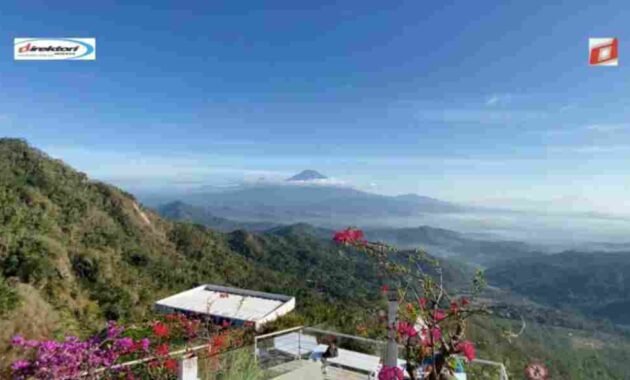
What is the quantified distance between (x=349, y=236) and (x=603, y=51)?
580 centimetres

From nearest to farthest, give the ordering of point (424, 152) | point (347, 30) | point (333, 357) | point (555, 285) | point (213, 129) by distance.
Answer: point (333, 357)
point (347, 30)
point (424, 152)
point (213, 129)
point (555, 285)

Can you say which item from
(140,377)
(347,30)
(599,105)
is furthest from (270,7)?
(140,377)

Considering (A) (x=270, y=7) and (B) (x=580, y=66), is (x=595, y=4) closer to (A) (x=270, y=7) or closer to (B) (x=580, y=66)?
(B) (x=580, y=66)

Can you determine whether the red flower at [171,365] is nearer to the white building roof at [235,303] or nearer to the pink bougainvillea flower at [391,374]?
the pink bougainvillea flower at [391,374]

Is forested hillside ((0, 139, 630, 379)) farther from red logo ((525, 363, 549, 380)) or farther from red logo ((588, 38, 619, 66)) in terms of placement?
red logo ((588, 38, 619, 66))

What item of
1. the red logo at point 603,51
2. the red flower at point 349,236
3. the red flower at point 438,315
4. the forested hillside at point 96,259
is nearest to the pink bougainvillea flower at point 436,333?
the red flower at point 438,315

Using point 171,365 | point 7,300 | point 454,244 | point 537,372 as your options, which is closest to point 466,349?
point 537,372

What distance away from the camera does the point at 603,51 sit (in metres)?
6.32

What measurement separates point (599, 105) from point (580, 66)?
15.3ft

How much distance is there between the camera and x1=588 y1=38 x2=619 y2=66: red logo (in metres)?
6.17

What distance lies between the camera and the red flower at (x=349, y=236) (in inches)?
94.8

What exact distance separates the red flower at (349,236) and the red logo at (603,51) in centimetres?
540

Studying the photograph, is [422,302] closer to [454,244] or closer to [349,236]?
[349,236]

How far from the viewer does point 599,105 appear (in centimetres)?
1927
